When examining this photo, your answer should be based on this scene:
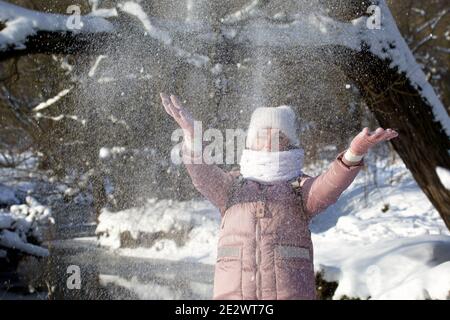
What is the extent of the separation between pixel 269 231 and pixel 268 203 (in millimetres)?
153

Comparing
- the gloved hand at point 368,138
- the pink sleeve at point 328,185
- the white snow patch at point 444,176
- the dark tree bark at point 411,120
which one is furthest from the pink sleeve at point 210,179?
the white snow patch at point 444,176

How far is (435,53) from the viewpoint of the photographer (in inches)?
690

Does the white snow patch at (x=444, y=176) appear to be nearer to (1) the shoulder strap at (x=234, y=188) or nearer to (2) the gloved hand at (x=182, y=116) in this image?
(1) the shoulder strap at (x=234, y=188)

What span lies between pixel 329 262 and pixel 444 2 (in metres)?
13.8

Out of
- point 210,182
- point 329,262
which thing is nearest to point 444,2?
point 329,262

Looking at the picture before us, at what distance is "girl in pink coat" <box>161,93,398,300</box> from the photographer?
2590mm

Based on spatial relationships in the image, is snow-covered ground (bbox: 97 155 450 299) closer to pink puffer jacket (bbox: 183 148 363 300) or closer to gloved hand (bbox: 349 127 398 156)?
pink puffer jacket (bbox: 183 148 363 300)

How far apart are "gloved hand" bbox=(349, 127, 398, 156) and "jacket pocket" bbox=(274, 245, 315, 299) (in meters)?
0.57

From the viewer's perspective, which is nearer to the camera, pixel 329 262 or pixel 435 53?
pixel 329 262

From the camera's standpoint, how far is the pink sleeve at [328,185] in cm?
257

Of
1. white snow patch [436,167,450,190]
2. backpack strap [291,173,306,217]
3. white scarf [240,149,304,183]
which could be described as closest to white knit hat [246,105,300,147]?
white scarf [240,149,304,183]
